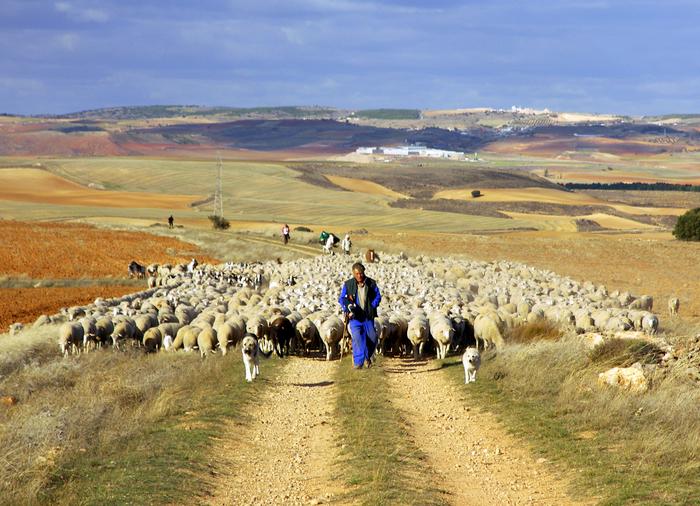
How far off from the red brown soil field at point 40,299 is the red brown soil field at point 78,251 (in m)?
3.81

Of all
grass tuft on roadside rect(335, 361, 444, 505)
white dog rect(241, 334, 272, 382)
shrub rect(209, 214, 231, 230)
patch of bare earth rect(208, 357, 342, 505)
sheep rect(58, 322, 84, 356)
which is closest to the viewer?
grass tuft on roadside rect(335, 361, 444, 505)

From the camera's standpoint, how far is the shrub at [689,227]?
5747 centimetres

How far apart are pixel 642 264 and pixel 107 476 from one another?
38.6m

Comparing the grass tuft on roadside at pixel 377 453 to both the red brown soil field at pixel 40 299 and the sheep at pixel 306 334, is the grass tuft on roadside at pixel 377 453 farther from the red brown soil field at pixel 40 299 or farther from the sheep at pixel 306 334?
the red brown soil field at pixel 40 299

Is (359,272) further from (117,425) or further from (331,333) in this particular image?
(117,425)

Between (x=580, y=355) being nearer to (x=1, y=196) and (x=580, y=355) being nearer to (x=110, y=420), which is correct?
(x=110, y=420)

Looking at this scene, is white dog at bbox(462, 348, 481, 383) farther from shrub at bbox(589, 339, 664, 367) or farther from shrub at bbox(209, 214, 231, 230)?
shrub at bbox(209, 214, 231, 230)

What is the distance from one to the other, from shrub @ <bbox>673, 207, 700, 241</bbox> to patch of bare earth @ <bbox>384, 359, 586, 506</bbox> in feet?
151

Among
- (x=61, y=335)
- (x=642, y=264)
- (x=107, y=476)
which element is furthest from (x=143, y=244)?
(x=107, y=476)

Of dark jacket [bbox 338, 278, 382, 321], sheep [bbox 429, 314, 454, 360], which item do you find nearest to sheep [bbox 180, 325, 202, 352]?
dark jacket [bbox 338, 278, 382, 321]

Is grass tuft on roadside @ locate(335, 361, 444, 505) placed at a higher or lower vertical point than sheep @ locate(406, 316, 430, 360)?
higher

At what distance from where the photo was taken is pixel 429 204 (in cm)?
10162

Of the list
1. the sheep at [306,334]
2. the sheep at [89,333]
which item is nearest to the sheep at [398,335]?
the sheep at [306,334]

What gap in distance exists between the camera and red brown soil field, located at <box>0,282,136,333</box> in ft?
94.5
